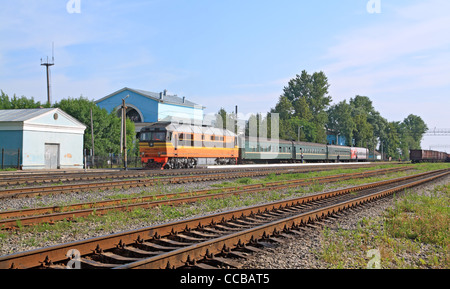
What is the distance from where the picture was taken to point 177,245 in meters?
6.59

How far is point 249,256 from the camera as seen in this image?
6.10 meters

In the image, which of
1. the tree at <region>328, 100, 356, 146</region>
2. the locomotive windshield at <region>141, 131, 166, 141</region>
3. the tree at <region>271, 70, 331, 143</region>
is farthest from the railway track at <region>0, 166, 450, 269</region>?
the tree at <region>328, 100, 356, 146</region>

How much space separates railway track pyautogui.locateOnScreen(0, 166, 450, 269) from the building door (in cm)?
2646

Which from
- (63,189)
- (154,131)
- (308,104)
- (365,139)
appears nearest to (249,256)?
(63,189)

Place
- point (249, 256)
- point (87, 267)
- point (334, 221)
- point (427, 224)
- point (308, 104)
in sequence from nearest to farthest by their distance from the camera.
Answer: point (87, 267) → point (249, 256) → point (427, 224) → point (334, 221) → point (308, 104)

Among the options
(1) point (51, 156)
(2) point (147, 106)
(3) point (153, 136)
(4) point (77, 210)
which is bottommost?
(4) point (77, 210)

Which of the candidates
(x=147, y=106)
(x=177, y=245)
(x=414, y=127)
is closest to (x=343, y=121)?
A: (x=147, y=106)

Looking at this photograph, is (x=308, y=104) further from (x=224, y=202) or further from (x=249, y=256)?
(x=249, y=256)

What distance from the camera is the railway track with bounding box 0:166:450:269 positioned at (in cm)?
514

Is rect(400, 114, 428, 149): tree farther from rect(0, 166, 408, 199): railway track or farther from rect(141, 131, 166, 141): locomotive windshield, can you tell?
rect(0, 166, 408, 199): railway track

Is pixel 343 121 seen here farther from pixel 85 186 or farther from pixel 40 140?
pixel 85 186

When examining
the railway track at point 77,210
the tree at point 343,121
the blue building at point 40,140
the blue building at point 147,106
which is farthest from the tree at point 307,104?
the railway track at point 77,210

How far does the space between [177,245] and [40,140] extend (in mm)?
28345

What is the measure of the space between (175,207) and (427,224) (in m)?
6.24
